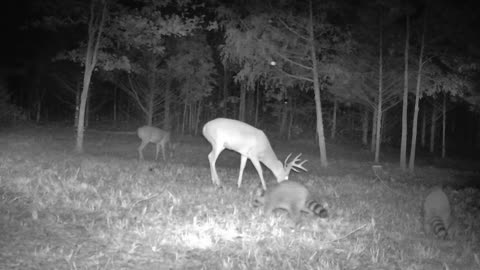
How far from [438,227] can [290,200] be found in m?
2.31

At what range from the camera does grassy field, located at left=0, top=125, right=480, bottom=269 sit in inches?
196

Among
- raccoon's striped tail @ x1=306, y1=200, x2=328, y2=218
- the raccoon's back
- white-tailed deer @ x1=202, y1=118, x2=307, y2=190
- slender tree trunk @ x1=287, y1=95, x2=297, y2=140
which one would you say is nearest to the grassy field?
raccoon's striped tail @ x1=306, y1=200, x2=328, y2=218

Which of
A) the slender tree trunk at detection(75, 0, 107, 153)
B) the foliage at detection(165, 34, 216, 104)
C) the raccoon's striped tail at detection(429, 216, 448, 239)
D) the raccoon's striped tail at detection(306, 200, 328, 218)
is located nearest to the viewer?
the raccoon's striped tail at detection(429, 216, 448, 239)

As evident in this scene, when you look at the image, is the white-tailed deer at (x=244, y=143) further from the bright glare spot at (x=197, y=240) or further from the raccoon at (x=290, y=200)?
the bright glare spot at (x=197, y=240)

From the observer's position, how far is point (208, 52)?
29.1 m

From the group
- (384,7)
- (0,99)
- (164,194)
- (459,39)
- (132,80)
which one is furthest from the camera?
(132,80)

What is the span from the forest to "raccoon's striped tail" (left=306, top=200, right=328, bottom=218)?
0.59 ft

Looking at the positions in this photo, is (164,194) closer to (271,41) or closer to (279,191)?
(279,191)

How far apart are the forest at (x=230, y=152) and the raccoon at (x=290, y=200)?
369 mm

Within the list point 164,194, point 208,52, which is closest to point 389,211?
point 164,194

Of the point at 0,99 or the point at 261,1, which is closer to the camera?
the point at 261,1

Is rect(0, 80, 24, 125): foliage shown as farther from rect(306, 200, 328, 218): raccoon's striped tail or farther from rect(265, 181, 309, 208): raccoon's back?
rect(306, 200, 328, 218): raccoon's striped tail

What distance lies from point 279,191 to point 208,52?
22.4 m

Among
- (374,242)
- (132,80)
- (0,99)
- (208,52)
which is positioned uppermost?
(208,52)
